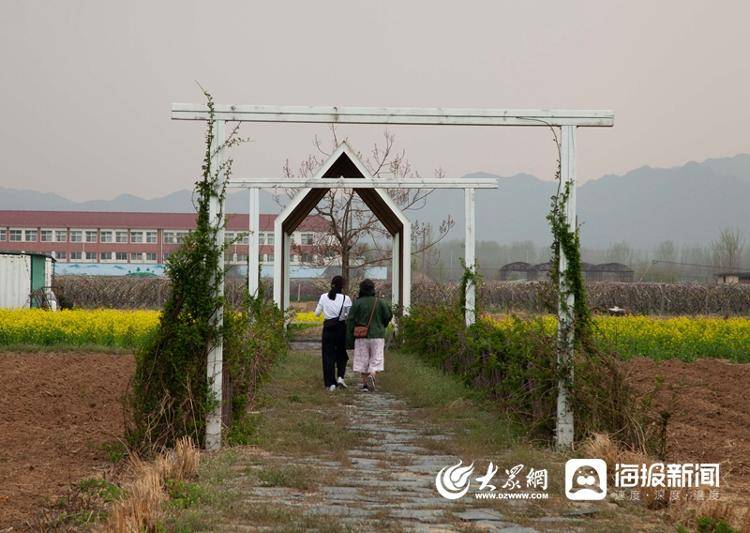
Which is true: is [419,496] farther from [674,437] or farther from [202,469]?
[674,437]

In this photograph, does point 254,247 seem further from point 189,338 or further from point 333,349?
point 189,338

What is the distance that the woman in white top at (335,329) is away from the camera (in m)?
14.7

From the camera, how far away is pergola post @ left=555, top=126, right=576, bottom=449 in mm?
9391

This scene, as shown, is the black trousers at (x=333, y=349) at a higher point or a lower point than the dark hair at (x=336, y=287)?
lower

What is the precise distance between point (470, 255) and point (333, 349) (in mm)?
3927

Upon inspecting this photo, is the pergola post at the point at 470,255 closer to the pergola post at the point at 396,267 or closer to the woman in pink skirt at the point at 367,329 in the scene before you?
the woman in pink skirt at the point at 367,329

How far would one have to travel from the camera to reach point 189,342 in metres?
9.25

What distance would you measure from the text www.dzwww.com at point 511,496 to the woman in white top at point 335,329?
24.9 ft

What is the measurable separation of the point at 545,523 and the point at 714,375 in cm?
1241

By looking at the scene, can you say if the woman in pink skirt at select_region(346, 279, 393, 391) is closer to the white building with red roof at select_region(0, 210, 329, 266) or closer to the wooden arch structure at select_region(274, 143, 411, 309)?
the wooden arch structure at select_region(274, 143, 411, 309)

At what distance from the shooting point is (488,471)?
7.88 m

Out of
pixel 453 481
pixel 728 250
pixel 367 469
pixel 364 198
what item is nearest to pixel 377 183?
pixel 364 198

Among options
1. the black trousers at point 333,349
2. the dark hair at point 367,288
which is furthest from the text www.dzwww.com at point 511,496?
the black trousers at point 333,349

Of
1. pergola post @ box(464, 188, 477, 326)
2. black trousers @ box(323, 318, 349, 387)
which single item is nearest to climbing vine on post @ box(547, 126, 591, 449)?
black trousers @ box(323, 318, 349, 387)
